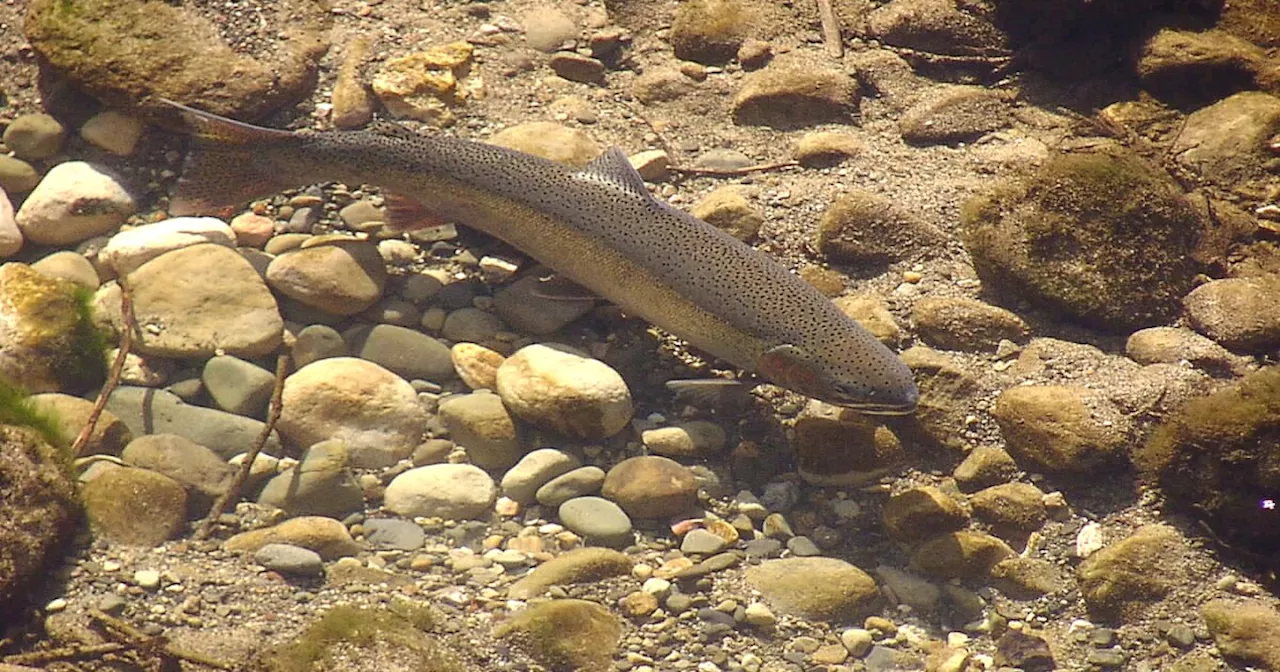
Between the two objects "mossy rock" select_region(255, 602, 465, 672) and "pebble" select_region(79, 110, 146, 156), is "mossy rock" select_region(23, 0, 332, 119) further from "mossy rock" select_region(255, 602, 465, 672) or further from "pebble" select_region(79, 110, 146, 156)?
"mossy rock" select_region(255, 602, 465, 672)

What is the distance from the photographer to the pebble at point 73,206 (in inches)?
217

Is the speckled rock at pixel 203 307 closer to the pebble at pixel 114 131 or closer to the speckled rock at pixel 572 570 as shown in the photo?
the pebble at pixel 114 131

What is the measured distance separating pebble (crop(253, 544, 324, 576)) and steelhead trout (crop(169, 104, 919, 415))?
5.76 feet

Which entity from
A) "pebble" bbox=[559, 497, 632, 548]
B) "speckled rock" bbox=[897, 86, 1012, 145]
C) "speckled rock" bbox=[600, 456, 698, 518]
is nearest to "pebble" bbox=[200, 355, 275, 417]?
"pebble" bbox=[559, 497, 632, 548]

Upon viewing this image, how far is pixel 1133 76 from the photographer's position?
6.23 meters

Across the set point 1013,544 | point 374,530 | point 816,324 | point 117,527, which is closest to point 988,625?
point 1013,544

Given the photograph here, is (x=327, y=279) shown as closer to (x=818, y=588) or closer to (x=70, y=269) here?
(x=70, y=269)

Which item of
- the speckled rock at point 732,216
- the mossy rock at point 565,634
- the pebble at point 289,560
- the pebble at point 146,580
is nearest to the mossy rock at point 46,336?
the pebble at point 146,580

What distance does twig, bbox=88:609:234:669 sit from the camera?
12.0ft

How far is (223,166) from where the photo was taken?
539cm

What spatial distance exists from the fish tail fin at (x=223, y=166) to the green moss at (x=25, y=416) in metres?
1.37

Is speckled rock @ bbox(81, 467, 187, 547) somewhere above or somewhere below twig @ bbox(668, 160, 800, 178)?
below

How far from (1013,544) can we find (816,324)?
3.94ft

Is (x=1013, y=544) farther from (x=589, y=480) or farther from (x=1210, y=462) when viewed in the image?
(x=589, y=480)
